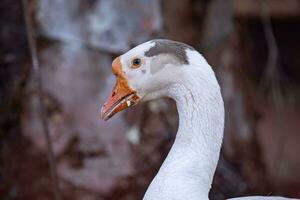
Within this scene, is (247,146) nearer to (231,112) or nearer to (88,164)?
(231,112)

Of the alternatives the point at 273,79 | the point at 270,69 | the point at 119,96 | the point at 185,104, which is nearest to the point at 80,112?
the point at 270,69

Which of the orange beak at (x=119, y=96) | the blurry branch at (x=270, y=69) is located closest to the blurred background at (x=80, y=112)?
the blurry branch at (x=270, y=69)

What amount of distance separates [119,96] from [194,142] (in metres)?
0.28

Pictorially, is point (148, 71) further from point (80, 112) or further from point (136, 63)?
point (80, 112)

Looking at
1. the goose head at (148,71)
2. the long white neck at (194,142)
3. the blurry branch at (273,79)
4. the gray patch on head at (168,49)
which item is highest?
the gray patch on head at (168,49)

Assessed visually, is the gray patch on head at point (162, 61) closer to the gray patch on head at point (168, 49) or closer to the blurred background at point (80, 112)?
the gray patch on head at point (168, 49)

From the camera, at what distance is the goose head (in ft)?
8.08

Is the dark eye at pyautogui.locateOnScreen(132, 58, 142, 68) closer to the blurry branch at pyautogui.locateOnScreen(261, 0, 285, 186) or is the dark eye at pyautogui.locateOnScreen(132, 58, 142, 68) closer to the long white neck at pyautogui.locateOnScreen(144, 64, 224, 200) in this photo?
the long white neck at pyautogui.locateOnScreen(144, 64, 224, 200)

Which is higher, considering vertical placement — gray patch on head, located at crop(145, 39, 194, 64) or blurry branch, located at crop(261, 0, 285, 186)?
gray patch on head, located at crop(145, 39, 194, 64)

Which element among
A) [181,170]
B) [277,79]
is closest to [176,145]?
[181,170]

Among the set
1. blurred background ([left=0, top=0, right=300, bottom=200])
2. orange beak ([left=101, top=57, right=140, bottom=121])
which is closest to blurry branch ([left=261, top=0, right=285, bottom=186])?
blurred background ([left=0, top=0, right=300, bottom=200])

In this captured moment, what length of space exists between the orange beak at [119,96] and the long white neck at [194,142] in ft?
0.45

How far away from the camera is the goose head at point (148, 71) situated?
8.08 ft

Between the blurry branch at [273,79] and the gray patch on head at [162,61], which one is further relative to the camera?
the blurry branch at [273,79]
